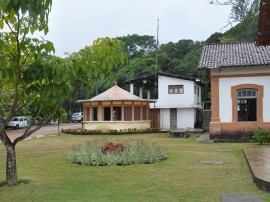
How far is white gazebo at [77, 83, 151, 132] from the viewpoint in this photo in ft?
101

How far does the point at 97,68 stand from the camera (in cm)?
677

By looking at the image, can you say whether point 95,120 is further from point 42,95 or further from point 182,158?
point 42,95

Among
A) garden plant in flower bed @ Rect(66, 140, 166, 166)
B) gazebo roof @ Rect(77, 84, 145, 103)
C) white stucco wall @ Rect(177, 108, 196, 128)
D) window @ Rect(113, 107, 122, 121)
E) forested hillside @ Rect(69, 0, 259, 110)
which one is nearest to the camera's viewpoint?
garden plant in flower bed @ Rect(66, 140, 166, 166)

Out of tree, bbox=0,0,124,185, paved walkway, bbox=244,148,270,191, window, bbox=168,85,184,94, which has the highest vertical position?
window, bbox=168,85,184,94

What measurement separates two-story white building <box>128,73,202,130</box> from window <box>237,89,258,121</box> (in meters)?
11.9

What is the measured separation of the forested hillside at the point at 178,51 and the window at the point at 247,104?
13853 mm

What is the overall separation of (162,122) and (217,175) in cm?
2450

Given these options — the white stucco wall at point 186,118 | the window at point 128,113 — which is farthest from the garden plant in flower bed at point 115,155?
the white stucco wall at point 186,118

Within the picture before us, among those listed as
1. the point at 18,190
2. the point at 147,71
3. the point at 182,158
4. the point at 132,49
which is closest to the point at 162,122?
the point at 147,71

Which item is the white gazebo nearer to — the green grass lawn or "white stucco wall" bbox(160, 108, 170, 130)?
"white stucco wall" bbox(160, 108, 170, 130)

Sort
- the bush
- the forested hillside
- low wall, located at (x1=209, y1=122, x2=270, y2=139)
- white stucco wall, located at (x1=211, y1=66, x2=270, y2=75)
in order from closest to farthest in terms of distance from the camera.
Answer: the bush, low wall, located at (x1=209, y1=122, x2=270, y2=139), white stucco wall, located at (x1=211, y1=66, x2=270, y2=75), the forested hillside

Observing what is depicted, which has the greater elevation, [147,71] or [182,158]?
[147,71]

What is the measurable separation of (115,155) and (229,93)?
10557 mm

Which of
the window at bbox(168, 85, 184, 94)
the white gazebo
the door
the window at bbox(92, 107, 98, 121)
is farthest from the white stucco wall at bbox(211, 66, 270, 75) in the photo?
the window at bbox(92, 107, 98, 121)
